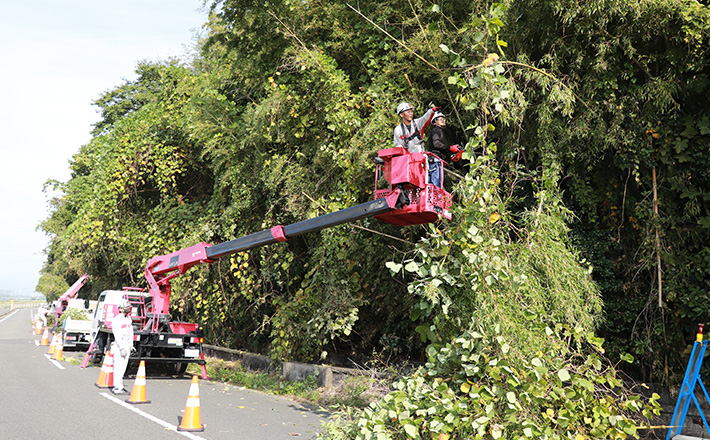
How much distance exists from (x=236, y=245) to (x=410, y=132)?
4.50 m

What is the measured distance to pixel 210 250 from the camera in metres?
11.2

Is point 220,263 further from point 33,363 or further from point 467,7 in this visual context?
point 467,7

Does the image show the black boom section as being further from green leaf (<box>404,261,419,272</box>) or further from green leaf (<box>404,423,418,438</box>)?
green leaf (<box>404,423,418,438</box>)

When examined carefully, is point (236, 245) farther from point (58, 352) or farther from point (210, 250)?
point (58, 352)

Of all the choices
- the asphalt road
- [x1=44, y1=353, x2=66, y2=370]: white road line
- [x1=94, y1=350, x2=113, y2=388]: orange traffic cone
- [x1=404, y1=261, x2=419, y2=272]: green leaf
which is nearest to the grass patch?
the asphalt road

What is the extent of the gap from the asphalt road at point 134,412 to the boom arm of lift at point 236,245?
6.85 feet

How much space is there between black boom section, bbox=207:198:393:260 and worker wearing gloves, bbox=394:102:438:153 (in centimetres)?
94

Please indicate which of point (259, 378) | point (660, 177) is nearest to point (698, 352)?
point (660, 177)

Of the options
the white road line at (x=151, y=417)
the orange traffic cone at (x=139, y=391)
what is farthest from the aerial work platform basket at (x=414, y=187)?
the orange traffic cone at (x=139, y=391)

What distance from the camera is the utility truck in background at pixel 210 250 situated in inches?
257

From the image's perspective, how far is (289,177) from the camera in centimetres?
1134

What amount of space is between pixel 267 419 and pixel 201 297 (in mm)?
7789

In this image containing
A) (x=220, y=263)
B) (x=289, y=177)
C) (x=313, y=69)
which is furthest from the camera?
(x=220, y=263)

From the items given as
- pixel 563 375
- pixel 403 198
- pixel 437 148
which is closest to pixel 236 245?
pixel 403 198
